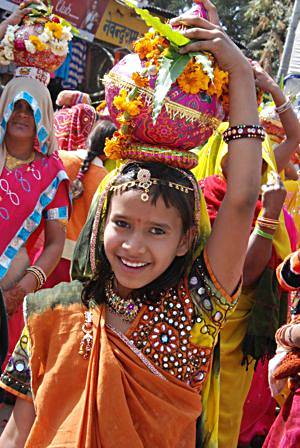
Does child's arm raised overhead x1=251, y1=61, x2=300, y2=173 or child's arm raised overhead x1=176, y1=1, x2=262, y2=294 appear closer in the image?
child's arm raised overhead x1=176, y1=1, x2=262, y2=294

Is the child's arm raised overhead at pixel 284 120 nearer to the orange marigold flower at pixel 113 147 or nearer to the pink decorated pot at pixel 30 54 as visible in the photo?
the orange marigold flower at pixel 113 147

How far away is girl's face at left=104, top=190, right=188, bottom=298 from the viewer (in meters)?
2.18

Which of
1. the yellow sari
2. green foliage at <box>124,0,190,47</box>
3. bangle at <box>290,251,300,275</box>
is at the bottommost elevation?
the yellow sari

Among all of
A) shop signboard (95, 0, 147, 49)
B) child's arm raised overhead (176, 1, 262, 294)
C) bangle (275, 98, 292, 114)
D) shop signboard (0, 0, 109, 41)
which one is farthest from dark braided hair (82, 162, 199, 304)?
shop signboard (95, 0, 147, 49)

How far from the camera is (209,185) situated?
389cm

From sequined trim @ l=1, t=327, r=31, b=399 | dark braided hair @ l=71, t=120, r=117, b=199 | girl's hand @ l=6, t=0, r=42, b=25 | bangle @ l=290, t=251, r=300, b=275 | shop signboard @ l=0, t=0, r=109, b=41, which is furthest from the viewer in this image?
shop signboard @ l=0, t=0, r=109, b=41

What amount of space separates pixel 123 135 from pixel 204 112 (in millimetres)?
266

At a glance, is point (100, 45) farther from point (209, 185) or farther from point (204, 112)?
point (204, 112)

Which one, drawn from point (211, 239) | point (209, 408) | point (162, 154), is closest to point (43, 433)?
point (209, 408)

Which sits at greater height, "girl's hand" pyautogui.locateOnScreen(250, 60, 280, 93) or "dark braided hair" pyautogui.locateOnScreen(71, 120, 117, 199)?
"girl's hand" pyautogui.locateOnScreen(250, 60, 280, 93)

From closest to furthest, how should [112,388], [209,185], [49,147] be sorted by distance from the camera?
[112,388] → [209,185] → [49,147]

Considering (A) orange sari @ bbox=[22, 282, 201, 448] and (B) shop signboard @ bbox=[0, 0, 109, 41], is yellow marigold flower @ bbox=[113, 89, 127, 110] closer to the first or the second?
(A) orange sari @ bbox=[22, 282, 201, 448]

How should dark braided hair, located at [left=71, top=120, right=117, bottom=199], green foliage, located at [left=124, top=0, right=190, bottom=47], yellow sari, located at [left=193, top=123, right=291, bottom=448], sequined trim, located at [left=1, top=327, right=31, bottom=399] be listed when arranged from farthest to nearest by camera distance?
1. dark braided hair, located at [left=71, top=120, right=117, bottom=199]
2. yellow sari, located at [left=193, top=123, right=291, bottom=448]
3. sequined trim, located at [left=1, top=327, right=31, bottom=399]
4. green foliage, located at [left=124, top=0, right=190, bottom=47]

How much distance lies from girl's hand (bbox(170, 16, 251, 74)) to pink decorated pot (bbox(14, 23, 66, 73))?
7.51 ft
